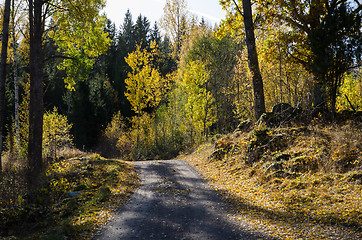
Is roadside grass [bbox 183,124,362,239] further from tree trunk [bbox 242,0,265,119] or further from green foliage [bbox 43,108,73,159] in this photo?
green foliage [bbox 43,108,73,159]

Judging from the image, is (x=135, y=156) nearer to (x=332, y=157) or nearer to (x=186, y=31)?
(x=332, y=157)

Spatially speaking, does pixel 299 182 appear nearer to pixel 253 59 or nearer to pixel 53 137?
pixel 253 59

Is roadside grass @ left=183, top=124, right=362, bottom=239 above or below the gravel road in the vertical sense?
above

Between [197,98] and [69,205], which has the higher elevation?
[197,98]

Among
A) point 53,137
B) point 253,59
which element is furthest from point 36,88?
point 253,59

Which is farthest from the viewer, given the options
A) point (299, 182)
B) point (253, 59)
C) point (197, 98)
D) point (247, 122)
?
point (197, 98)

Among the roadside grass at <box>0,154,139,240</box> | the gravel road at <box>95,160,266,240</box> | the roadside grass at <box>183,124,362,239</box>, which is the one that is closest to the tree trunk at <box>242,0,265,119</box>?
the roadside grass at <box>183,124,362,239</box>

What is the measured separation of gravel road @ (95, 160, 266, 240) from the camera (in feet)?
17.0

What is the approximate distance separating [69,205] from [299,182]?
6.32m

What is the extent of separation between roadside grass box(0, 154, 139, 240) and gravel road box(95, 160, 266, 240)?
44 centimetres

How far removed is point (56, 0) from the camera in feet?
33.4

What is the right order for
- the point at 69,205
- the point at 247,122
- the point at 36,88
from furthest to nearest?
the point at 247,122
the point at 36,88
the point at 69,205

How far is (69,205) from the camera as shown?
276 inches

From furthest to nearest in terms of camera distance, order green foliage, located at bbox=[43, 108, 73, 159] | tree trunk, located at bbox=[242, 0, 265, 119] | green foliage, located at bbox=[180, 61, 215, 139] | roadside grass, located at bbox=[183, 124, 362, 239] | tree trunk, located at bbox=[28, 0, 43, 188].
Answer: green foliage, located at bbox=[180, 61, 215, 139] < green foliage, located at bbox=[43, 108, 73, 159] < tree trunk, located at bbox=[242, 0, 265, 119] < tree trunk, located at bbox=[28, 0, 43, 188] < roadside grass, located at bbox=[183, 124, 362, 239]
